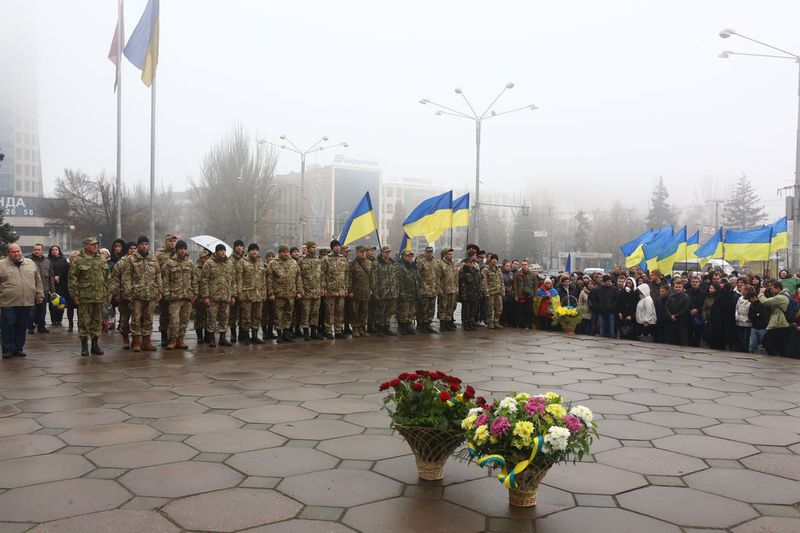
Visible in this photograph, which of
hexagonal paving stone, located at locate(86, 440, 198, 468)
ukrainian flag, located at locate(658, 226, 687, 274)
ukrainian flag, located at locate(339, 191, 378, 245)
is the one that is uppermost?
ukrainian flag, located at locate(339, 191, 378, 245)

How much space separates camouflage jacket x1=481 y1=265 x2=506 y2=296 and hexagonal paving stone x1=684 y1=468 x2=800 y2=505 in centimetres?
1022

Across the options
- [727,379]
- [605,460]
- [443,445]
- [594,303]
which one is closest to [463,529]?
[443,445]

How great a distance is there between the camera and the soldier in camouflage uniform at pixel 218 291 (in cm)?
1127

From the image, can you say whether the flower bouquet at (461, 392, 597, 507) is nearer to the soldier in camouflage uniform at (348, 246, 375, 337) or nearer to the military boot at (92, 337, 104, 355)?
the military boot at (92, 337, 104, 355)

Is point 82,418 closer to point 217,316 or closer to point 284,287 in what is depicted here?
point 217,316

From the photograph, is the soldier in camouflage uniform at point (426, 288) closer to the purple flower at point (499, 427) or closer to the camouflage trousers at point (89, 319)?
the camouflage trousers at point (89, 319)

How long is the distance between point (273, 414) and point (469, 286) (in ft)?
29.2

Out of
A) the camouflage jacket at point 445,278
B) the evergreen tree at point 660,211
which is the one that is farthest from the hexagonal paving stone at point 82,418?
the evergreen tree at point 660,211

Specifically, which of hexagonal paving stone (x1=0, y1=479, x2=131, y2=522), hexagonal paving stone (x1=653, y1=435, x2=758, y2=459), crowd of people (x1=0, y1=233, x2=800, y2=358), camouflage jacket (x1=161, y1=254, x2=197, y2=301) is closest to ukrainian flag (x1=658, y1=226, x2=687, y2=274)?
crowd of people (x1=0, y1=233, x2=800, y2=358)

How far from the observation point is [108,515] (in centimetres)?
388

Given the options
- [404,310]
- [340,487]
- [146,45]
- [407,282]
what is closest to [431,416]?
[340,487]

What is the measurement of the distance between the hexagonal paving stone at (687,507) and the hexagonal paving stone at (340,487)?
153 cm

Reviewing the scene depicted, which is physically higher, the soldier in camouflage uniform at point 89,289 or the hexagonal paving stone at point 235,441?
the soldier in camouflage uniform at point 89,289

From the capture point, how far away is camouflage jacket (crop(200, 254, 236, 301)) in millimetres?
11258
